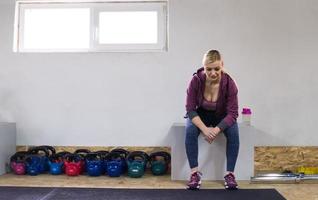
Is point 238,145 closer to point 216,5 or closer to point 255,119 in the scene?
point 255,119

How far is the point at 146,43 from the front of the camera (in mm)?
3150

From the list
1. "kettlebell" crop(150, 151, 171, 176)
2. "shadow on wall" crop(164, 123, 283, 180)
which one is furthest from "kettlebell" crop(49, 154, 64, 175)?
"shadow on wall" crop(164, 123, 283, 180)

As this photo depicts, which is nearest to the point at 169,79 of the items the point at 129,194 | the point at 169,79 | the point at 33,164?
the point at 169,79

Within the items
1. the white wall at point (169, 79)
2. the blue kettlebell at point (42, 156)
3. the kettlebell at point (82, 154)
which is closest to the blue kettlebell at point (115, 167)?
the kettlebell at point (82, 154)

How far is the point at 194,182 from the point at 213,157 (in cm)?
33

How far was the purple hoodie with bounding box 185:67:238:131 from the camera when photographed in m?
2.40

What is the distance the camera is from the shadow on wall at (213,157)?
2.55 m

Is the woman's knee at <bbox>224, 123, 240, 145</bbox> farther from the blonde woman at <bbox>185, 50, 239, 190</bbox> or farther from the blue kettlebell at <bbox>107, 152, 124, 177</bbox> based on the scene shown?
the blue kettlebell at <bbox>107, 152, 124, 177</bbox>

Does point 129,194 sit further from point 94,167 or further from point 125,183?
point 94,167

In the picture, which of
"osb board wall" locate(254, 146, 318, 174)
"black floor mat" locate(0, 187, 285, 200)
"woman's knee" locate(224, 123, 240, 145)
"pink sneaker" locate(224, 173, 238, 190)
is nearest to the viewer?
"black floor mat" locate(0, 187, 285, 200)

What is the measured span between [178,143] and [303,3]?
1.74m

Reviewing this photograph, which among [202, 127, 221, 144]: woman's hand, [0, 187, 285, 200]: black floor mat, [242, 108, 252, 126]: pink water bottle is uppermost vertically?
[242, 108, 252, 126]: pink water bottle

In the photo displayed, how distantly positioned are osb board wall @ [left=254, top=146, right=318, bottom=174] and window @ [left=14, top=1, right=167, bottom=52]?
1.35m


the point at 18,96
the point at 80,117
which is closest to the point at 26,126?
the point at 18,96
